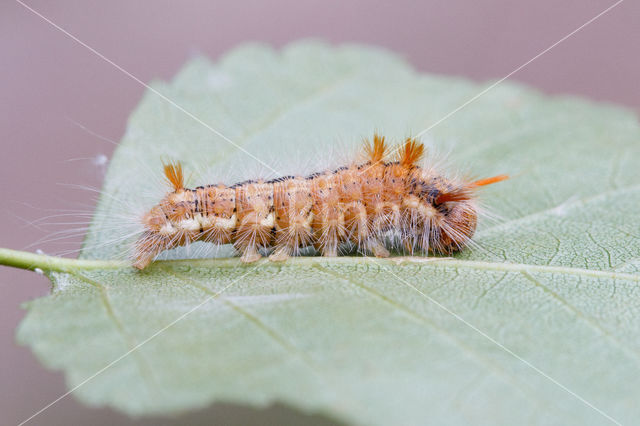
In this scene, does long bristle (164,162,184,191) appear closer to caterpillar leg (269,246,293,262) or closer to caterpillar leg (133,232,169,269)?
caterpillar leg (133,232,169,269)

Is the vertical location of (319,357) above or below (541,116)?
below

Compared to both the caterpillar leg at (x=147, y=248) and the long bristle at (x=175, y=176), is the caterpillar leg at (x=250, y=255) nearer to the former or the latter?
the caterpillar leg at (x=147, y=248)

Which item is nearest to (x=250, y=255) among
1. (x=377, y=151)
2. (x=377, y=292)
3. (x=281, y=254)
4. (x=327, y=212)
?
(x=281, y=254)

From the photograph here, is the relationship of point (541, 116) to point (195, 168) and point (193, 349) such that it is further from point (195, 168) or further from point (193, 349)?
point (193, 349)

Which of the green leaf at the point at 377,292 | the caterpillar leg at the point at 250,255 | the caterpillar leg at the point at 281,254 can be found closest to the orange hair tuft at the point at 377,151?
the green leaf at the point at 377,292

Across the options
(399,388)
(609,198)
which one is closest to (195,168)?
(399,388)
